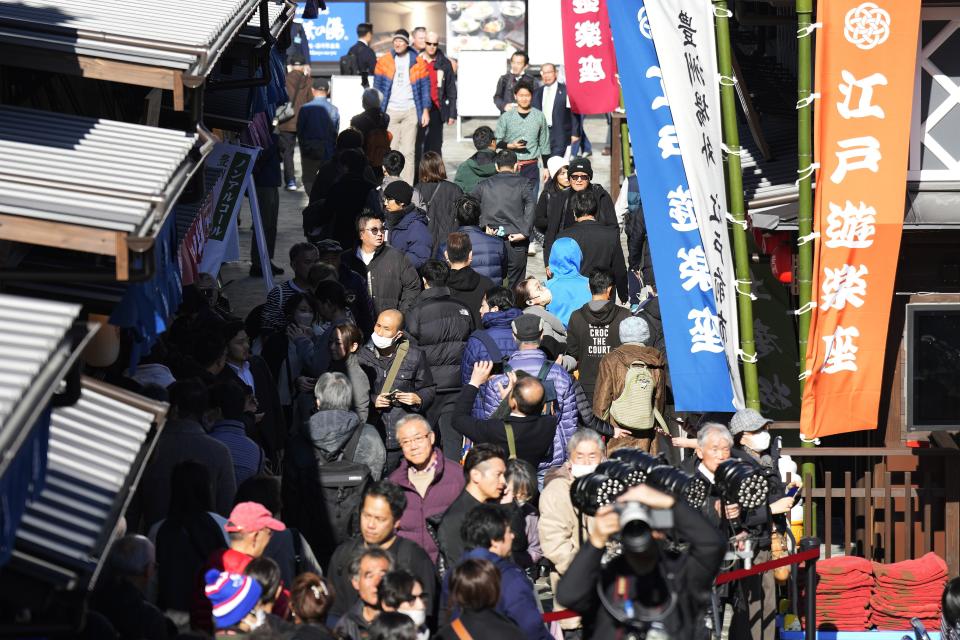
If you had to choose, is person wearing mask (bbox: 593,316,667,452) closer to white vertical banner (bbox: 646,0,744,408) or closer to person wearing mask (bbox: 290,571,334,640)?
white vertical banner (bbox: 646,0,744,408)

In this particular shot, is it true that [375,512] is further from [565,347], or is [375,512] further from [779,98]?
[779,98]

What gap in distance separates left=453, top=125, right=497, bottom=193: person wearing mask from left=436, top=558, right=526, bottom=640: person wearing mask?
9.95 metres

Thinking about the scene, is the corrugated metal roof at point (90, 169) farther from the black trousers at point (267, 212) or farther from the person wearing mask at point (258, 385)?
the black trousers at point (267, 212)

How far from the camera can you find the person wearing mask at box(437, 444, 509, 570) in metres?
8.15

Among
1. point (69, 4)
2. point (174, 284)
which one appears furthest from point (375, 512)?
point (69, 4)

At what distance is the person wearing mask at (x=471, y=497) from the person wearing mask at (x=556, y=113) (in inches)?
538

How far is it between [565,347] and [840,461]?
2760 mm

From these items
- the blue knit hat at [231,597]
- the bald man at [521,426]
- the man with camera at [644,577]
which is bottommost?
the bald man at [521,426]

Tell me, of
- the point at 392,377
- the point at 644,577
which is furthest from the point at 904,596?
the point at 644,577

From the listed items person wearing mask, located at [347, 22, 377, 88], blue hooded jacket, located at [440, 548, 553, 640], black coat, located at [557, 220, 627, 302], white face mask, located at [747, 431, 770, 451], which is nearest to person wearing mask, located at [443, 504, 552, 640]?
blue hooded jacket, located at [440, 548, 553, 640]

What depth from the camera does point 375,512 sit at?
25.1ft

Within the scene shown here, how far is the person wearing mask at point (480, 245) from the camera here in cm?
1353

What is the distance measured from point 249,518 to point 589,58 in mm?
13042

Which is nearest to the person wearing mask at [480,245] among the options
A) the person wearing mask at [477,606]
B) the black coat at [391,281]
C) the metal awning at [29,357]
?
the black coat at [391,281]
